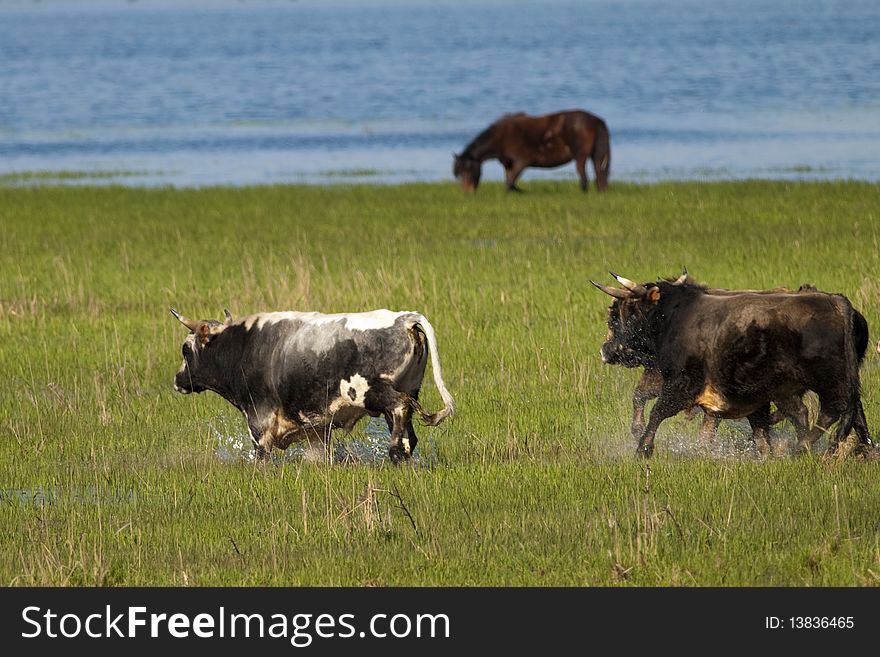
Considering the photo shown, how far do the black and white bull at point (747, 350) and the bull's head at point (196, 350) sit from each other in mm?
2695

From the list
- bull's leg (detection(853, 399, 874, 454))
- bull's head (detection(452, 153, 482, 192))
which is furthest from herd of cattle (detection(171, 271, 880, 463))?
bull's head (detection(452, 153, 482, 192))

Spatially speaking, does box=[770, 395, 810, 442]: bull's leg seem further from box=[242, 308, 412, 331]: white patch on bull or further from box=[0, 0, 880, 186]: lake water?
box=[0, 0, 880, 186]: lake water

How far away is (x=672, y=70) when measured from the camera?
9181 cm

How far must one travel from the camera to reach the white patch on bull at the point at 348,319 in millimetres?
10508

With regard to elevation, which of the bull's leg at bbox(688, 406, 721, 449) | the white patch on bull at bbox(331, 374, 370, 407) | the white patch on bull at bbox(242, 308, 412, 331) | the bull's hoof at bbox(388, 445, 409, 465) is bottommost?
the bull's leg at bbox(688, 406, 721, 449)

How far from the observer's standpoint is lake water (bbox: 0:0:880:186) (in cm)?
4306

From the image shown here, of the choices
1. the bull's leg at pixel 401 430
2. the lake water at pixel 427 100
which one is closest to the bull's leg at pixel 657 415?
the bull's leg at pixel 401 430

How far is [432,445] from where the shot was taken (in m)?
11.5

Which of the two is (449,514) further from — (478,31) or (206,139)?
(478,31)

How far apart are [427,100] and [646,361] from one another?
6711cm

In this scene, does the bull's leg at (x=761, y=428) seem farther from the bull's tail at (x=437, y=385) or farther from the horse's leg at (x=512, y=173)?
the horse's leg at (x=512, y=173)

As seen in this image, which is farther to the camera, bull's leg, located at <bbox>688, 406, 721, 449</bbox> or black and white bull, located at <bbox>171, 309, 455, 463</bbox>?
bull's leg, located at <bbox>688, 406, 721, 449</bbox>

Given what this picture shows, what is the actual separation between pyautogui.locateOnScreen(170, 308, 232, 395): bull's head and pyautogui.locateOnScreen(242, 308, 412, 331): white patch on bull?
0.35 meters

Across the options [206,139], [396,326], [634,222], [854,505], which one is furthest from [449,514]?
[206,139]
